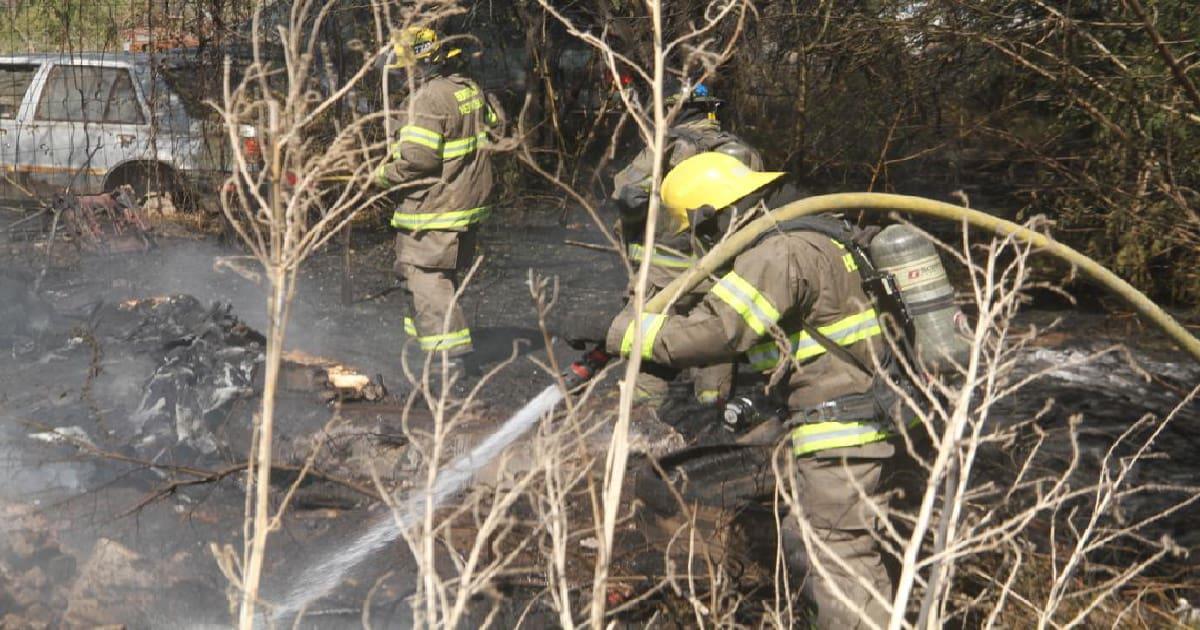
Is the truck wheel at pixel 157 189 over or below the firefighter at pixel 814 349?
below

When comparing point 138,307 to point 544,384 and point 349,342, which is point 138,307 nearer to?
point 349,342

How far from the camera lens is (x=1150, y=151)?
484 cm

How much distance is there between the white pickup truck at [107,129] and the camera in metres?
8.92

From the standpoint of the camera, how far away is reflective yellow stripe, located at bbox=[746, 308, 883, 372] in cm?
329

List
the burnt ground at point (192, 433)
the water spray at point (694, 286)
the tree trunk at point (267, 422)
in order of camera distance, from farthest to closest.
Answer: the burnt ground at point (192, 433)
the water spray at point (694, 286)
the tree trunk at point (267, 422)

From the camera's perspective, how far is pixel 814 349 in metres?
3.34

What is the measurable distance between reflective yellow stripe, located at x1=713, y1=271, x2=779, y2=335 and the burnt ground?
93 cm

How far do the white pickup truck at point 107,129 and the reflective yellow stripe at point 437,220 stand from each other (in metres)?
3.29

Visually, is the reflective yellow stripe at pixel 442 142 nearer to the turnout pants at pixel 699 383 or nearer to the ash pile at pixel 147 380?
the turnout pants at pixel 699 383

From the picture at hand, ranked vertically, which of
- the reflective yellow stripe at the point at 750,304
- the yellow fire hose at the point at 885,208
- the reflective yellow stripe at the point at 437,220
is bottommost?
the reflective yellow stripe at the point at 437,220

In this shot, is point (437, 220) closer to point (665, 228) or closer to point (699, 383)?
point (665, 228)

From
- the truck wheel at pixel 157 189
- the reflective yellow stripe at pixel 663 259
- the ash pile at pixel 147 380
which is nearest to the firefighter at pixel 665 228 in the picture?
the reflective yellow stripe at pixel 663 259

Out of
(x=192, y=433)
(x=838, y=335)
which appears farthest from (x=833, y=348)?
(x=192, y=433)

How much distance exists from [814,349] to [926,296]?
15.2 inches
